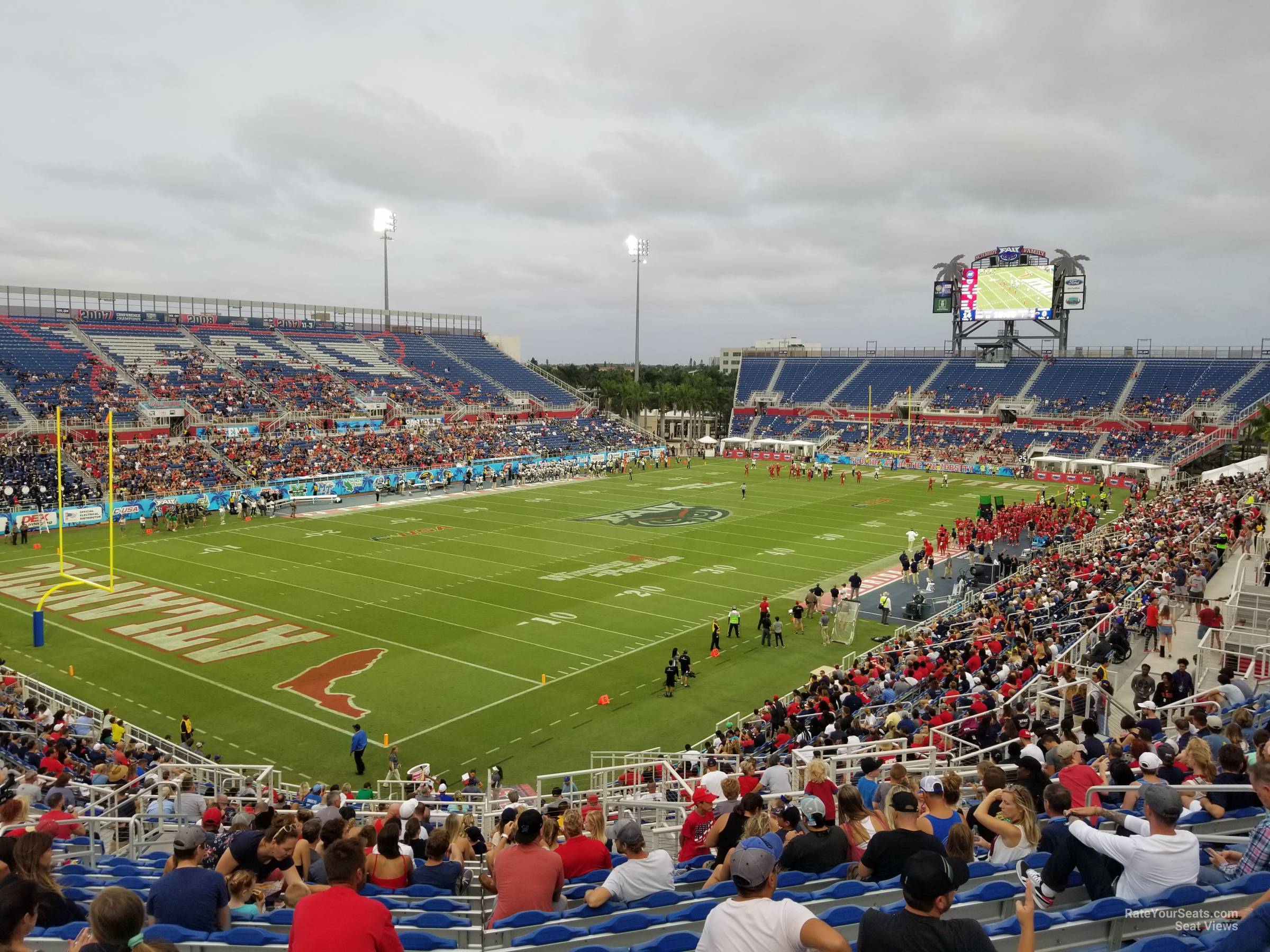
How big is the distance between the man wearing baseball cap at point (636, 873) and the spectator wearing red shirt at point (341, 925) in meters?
1.81

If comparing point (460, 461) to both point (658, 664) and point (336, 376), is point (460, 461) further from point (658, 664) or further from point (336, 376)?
point (658, 664)

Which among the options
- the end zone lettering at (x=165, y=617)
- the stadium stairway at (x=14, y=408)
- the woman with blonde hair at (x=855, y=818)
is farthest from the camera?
the stadium stairway at (x=14, y=408)

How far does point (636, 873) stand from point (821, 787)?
2.46 metres

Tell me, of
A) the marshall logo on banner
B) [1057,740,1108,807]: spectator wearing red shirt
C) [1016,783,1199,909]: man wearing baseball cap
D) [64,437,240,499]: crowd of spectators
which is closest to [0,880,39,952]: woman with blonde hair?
[1016,783,1199,909]: man wearing baseball cap

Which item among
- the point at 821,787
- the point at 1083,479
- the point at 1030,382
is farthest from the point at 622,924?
the point at 1030,382

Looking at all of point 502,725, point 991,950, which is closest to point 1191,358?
point 502,725

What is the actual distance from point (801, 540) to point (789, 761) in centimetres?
2623

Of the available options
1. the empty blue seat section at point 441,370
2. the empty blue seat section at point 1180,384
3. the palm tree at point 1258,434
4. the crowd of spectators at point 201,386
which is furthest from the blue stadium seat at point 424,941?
the empty blue seat section at point 1180,384

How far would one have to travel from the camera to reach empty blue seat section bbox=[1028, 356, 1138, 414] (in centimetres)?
7150

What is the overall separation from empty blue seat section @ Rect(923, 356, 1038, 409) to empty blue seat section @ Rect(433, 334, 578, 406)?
3367 centimetres

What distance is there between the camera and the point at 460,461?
57844mm

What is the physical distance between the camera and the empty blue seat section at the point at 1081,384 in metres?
71.5

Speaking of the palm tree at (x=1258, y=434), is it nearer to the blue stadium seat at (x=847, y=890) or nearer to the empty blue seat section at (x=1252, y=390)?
the empty blue seat section at (x=1252, y=390)

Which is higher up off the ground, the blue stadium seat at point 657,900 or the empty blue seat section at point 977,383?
the empty blue seat section at point 977,383
